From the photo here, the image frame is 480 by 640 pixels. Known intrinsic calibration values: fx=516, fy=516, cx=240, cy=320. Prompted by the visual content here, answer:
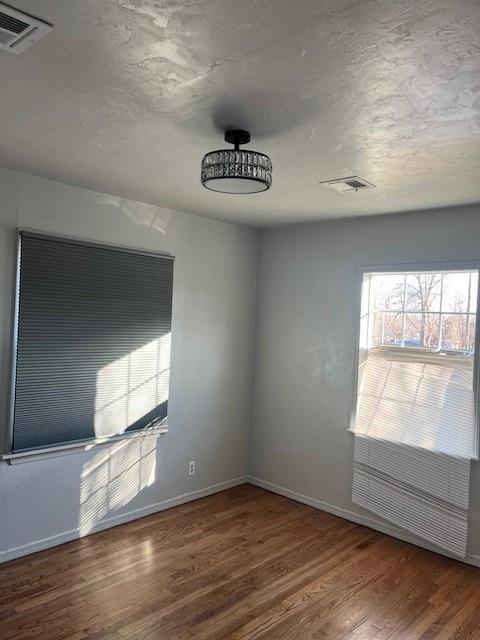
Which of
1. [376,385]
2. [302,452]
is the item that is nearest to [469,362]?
[376,385]

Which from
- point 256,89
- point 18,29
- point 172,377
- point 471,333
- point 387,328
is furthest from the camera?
point 172,377

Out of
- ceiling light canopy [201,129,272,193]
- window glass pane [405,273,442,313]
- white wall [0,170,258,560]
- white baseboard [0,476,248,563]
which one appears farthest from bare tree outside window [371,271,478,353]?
ceiling light canopy [201,129,272,193]

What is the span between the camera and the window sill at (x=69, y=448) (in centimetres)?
333

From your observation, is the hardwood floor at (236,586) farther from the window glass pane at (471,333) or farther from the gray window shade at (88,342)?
the window glass pane at (471,333)

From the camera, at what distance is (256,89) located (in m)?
1.91

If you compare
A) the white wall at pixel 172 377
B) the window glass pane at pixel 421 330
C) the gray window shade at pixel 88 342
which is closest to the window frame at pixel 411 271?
the window glass pane at pixel 421 330

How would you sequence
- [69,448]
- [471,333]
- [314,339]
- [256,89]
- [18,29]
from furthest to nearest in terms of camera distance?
[314,339], [471,333], [69,448], [256,89], [18,29]

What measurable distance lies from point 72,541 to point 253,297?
103 inches

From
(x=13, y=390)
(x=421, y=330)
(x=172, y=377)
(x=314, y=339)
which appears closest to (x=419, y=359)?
(x=421, y=330)

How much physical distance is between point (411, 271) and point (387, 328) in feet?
1.65

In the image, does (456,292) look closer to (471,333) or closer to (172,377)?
(471,333)

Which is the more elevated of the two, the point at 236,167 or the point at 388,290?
the point at 236,167

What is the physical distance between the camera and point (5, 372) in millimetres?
3281

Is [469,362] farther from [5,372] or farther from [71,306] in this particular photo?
[5,372]
